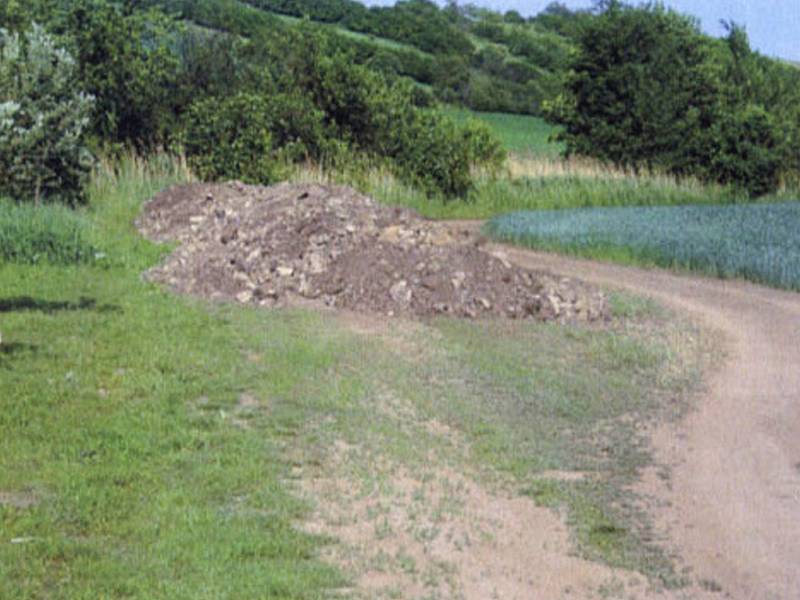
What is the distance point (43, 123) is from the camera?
2177 centimetres

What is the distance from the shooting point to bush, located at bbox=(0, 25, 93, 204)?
2156cm

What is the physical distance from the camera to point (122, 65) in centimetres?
3012

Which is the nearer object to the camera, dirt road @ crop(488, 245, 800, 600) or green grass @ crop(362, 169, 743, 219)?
dirt road @ crop(488, 245, 800, 600)

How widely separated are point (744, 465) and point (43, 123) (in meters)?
15.1

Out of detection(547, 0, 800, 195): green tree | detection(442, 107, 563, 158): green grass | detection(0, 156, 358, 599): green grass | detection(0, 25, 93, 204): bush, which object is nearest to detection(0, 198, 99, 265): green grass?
detection(0, 156, 358, 599): green grass

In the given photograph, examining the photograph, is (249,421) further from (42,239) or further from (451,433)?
(42,239)

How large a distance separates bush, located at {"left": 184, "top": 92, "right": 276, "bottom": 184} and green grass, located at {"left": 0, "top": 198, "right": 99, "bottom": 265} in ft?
30.5

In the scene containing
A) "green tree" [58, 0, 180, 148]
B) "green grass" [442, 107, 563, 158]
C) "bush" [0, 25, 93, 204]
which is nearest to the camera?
"bush" [0, 25, 93, 204]

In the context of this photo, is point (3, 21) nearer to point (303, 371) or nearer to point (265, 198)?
point (265, 198)

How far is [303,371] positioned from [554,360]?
2564 millimetres

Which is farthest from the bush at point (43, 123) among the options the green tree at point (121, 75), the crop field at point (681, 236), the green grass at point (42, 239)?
the crop field at point (681, 236)

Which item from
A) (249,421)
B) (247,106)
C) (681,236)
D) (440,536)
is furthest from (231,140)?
(440,536)

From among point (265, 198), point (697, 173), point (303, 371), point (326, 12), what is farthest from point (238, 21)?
point (303, 371)

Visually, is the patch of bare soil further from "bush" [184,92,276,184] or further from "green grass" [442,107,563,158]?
"green grass" [442,107,563,158]
